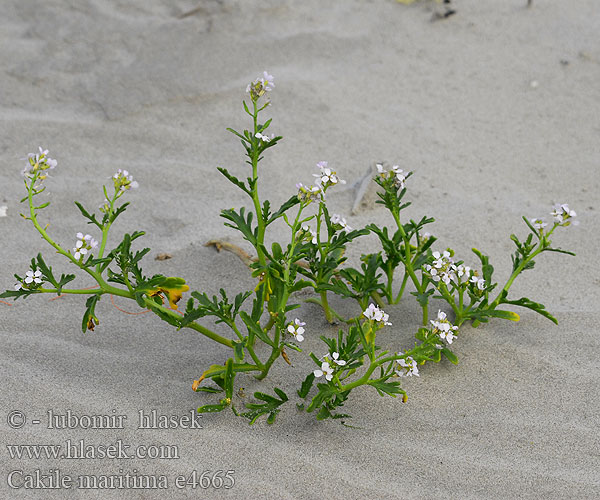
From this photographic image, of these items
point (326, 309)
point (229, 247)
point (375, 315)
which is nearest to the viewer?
point (375, 315)

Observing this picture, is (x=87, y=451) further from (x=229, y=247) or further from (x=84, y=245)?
(x=229, y=247)

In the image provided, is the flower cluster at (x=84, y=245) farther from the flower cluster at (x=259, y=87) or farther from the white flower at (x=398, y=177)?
the white flower at (x=398, y=177)

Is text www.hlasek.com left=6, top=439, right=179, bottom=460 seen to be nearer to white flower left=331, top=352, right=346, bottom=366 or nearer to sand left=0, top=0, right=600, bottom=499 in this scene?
sand left=0, top=0, right=600, bottom=499

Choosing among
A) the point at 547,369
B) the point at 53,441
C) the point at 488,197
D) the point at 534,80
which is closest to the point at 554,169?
the point at 488,197

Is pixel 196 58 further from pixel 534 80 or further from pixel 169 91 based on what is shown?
pixel 534 80

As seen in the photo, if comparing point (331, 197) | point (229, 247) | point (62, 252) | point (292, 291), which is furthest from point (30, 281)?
point (331, 197)
